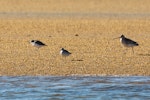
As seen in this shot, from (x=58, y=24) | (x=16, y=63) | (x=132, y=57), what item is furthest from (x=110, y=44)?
(x=58, y=24)

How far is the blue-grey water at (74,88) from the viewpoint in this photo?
1226 cm

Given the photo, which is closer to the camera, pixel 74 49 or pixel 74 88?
pixel 74 88

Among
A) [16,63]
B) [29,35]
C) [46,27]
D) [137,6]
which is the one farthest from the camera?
[137,6]

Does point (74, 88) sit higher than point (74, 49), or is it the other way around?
point (74, 49)

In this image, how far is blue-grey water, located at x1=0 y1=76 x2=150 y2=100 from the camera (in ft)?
40.2

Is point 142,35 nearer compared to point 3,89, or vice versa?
point 3,89

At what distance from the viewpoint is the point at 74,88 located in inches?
512

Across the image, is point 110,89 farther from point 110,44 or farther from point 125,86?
point 110,44

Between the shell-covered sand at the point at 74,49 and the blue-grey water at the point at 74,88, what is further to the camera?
the shell-covered sand at the point at 74,49

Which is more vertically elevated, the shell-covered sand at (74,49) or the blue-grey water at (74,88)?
the shell-covered sand at (74,49)

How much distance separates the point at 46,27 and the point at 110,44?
753 centimetres

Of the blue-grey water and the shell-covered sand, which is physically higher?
the shell-covered sand

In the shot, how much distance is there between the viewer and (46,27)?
27.5 m

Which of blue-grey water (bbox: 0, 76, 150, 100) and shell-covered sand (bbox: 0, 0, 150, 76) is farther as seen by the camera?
shell-covered sand (bbox: 0, 0, 150, 76)
